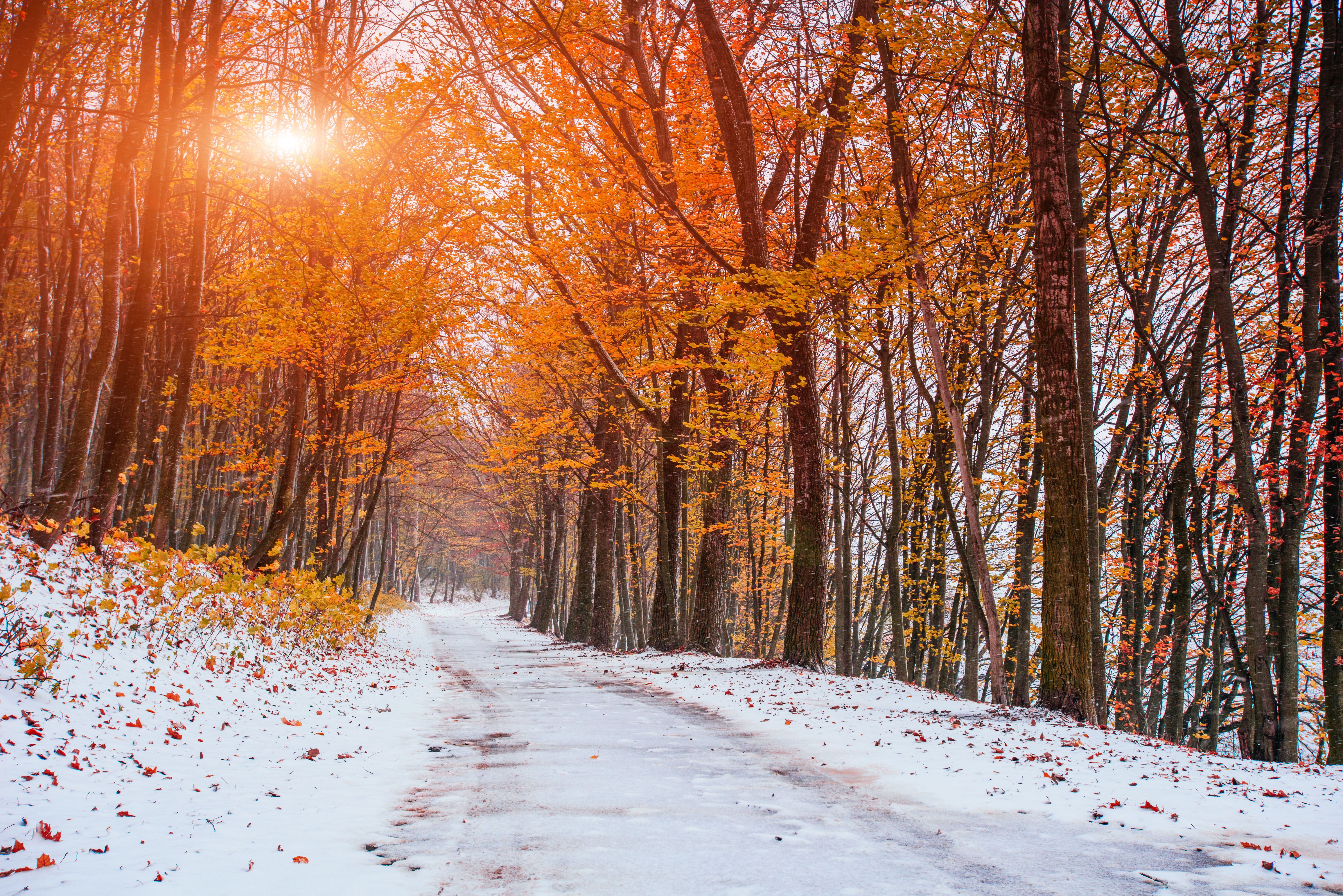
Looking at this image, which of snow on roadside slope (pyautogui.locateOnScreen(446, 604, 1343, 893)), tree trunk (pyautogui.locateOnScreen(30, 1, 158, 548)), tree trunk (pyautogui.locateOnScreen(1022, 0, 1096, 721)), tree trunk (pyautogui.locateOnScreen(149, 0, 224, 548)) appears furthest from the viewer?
tree trunk (pyautogui.locateOnScreen(149, 0, 224, 548))

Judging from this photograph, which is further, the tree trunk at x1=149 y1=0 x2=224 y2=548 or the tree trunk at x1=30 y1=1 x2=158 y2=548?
the tree trunk at x1=149 y1=0 x2=224 y2=548

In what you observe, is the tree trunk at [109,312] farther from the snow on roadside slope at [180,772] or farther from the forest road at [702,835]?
the forest road at [702,835]

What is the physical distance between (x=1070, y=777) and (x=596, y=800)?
3.22 meters

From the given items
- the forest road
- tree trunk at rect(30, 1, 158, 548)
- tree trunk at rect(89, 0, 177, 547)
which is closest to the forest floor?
the forest road

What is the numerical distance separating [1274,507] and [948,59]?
24.4ft

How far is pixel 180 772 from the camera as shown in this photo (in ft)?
13.9

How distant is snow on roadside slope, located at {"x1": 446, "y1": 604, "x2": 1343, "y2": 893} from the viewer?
347cm

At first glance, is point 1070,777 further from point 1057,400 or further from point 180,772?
point 180,772

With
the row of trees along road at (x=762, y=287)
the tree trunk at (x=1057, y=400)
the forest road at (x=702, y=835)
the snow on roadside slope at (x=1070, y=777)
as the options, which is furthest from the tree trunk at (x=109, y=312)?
the tree trunk at (x=1057, y=400)

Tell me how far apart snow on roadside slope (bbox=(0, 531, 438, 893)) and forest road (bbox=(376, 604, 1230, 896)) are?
13.8 inches

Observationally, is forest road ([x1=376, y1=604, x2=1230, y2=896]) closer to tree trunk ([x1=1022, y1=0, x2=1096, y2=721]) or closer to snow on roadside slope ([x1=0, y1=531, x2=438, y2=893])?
snow on roadside slope ([x1=0, y1=531, x2=438, y2=893])

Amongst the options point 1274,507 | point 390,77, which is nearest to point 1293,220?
point 1274,507

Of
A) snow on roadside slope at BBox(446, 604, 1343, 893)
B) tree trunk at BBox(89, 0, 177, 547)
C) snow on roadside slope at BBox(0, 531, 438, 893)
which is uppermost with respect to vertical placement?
tree trunk at BBox(89, 0, 177, 547)

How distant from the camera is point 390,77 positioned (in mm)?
12633
